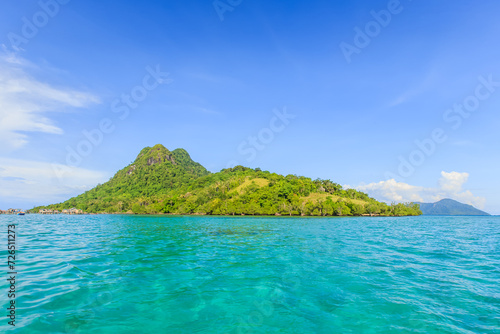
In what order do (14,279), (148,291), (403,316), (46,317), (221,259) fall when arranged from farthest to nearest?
(221,259)
(14,279)
(148,291)
(403,316)
(46,317)

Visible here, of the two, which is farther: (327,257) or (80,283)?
(327,257)

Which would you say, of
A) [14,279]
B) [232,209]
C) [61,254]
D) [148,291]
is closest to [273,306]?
[148,291]

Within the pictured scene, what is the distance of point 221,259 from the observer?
63.9ft

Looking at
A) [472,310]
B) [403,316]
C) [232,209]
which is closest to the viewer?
[403,316]

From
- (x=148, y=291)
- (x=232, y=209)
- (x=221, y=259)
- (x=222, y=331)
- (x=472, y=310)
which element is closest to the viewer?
(x=222, y=331)

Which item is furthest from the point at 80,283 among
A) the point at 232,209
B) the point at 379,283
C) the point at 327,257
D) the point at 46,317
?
the point at 232,209

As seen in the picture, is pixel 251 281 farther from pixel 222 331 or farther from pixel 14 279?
pixel 14 279

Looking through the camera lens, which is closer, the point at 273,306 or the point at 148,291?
the point at 273,306

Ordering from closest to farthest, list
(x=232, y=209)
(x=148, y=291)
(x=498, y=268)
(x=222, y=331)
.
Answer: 1. (x=222, y=331)
2. (x=148, y=291)
3. (x=498, y=268)
4. (x=232, y=209)

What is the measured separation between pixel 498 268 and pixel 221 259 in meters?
19.6

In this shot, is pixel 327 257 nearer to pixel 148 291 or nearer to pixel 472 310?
pixel 472 310

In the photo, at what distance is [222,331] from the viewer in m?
8.01

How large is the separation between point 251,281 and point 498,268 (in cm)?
1755

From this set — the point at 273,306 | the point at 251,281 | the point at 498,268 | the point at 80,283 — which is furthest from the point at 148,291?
the point at 498,268
